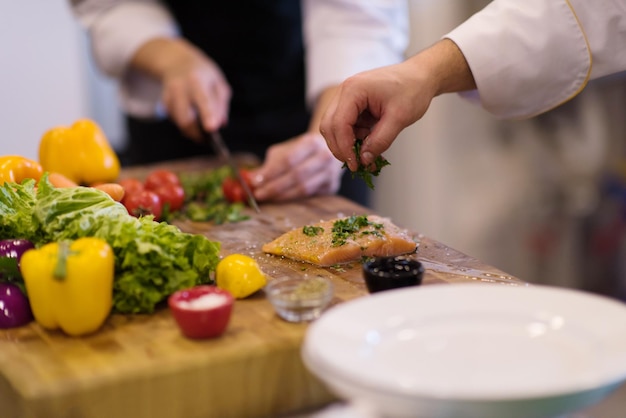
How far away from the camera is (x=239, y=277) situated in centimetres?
169

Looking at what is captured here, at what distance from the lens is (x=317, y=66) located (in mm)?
3141

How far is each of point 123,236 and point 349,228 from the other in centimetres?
67

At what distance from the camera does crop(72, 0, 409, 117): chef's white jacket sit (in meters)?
3.13

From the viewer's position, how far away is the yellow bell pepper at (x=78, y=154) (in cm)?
259

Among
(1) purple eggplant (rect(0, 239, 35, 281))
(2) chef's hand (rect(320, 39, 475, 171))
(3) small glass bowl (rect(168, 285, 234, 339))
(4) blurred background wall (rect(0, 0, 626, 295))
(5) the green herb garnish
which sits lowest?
(4) blurred background wall (rect(0, 0, 626, 295))

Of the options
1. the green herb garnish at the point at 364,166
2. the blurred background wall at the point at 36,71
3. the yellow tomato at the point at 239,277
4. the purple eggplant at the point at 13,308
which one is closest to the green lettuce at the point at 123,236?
the yellow tomato at the point at 239,277

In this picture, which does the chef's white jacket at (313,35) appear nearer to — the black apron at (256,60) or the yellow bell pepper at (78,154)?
the black apron at (256,60)

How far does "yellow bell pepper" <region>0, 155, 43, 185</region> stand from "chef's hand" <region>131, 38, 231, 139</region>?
34.0 inches

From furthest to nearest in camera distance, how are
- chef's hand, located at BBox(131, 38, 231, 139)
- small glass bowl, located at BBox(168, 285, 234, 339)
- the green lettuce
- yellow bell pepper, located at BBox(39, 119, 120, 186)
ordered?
chef's hand, located at BBox(131, 38, 231, 139) → yellow bell pepper, located at BBox(39, 119, 120, 186) → the green lettuce → small glass bowl, located at BBox(168, 285, 234, 339)

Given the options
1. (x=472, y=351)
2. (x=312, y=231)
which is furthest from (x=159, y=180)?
(x=472, y=351)

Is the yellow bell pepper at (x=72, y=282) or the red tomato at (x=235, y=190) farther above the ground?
the yellow bell pepper at (x=72, y=282)

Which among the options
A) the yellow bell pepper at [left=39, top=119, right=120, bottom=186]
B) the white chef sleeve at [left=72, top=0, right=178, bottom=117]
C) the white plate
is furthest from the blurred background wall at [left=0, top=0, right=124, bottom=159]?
the white plate

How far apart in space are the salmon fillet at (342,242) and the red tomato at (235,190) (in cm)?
52

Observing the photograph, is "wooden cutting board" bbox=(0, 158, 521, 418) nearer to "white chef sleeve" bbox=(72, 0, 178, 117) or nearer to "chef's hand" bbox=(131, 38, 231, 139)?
"chef's hand" bbox=(131, 38, 231, 139)
